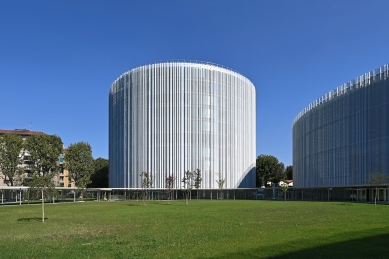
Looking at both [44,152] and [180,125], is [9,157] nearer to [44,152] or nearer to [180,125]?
[44,152]

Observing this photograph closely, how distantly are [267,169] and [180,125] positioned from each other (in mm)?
38489

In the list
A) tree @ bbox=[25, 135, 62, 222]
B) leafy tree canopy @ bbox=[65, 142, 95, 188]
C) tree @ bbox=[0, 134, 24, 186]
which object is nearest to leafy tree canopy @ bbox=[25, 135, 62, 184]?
tree @ bbox=[25, 135, 62, 222]

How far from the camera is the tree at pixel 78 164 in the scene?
88.9 m

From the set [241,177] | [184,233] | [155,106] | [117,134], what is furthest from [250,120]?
[184,233]

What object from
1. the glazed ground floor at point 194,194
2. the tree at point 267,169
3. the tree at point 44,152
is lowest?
the glazed ground floor at point 194,194

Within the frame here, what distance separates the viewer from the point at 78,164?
88688 mm

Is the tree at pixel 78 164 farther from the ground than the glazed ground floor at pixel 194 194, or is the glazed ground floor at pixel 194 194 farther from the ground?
the tree at pixel 78 164

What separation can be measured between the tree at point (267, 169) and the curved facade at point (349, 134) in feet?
111

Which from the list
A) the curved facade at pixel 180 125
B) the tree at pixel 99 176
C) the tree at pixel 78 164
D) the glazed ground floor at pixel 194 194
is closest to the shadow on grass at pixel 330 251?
the glazed ground floor at pixel 194 194

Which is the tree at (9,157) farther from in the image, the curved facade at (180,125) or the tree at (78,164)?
the curved facade at (180,125)

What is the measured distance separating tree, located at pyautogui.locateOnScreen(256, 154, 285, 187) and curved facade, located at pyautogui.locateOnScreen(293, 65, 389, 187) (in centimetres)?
3382

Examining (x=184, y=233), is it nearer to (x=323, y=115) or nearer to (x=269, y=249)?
(x=269, y=249)

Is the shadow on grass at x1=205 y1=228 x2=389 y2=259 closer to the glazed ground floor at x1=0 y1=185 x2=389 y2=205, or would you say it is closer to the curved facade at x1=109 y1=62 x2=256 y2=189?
the glazed ground floor at x1=0 y1=185 x2=389 y2=205

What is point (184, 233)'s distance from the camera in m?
18.3
